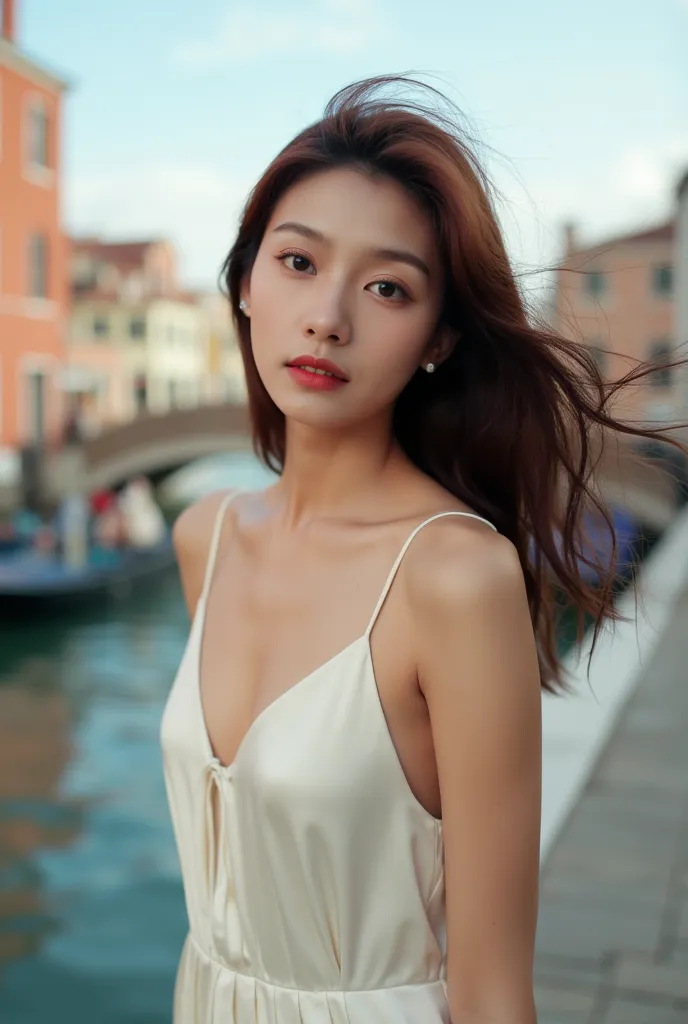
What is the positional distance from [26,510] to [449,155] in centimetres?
1873

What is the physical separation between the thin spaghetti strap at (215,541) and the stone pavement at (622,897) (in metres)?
1.30

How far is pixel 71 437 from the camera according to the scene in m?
20.7

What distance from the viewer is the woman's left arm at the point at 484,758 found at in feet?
3.47

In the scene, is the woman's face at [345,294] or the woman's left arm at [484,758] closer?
the woman's left arm at [484,758]

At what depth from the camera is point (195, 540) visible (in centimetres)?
150

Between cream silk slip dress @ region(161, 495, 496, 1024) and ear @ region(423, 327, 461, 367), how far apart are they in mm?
181

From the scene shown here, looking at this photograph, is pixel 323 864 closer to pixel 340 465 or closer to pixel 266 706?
pixel 266 706

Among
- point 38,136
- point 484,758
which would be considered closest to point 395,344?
point 484,758

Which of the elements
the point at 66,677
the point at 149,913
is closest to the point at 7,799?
the point at 149,913

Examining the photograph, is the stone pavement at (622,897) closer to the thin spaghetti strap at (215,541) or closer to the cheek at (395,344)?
the thin spaghetti strap at (215,541)

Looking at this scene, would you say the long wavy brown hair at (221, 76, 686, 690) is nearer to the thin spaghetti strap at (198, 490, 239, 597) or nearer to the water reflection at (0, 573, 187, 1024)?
the thin spaghetti strap at (198, 490, 239, 597)

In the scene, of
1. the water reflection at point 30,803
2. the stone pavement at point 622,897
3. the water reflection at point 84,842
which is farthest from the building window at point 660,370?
the water reflection at point 30,803

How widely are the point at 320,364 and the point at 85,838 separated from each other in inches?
273

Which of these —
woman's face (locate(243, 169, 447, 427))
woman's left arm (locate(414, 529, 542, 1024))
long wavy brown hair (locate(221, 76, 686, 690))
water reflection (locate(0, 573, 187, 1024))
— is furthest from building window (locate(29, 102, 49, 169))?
woman's left arm (locate(414, 529, 542, 1024))
